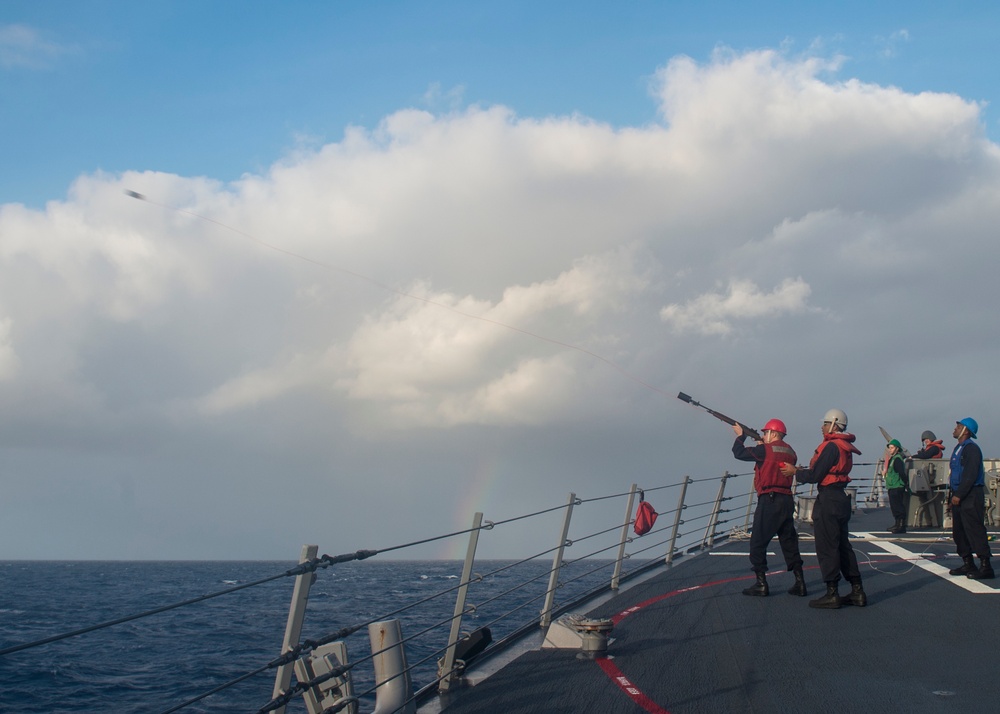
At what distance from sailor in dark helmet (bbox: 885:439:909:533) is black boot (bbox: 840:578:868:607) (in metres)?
7.26

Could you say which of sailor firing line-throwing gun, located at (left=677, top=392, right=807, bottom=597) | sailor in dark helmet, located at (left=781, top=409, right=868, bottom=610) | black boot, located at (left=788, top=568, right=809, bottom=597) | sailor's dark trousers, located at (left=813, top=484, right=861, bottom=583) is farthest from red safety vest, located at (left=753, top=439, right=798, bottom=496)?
black boot, located at (left=788, top=568, right=809, bottom=597)

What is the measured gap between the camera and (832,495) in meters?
7.65

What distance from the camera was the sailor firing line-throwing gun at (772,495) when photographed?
8344mm

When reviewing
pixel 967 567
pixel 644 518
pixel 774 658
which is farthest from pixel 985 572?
pixel 774 658

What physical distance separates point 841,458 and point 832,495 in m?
0.36

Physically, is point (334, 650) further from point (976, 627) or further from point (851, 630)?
point (976, 627)

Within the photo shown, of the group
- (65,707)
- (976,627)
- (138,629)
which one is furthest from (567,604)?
(138,629)

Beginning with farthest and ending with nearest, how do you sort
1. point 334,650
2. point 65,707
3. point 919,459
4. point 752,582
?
point 65,707 < point 919,459 < point 752,582 < point 334,650

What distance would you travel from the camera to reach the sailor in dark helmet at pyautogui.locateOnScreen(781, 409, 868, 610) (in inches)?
301

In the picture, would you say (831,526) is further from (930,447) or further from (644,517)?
(930,447)

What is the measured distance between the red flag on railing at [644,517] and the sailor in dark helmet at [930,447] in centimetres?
801

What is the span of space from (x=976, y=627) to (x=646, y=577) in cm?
446

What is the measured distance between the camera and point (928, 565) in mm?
10602

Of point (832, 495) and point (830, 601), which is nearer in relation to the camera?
point (832, 495)
